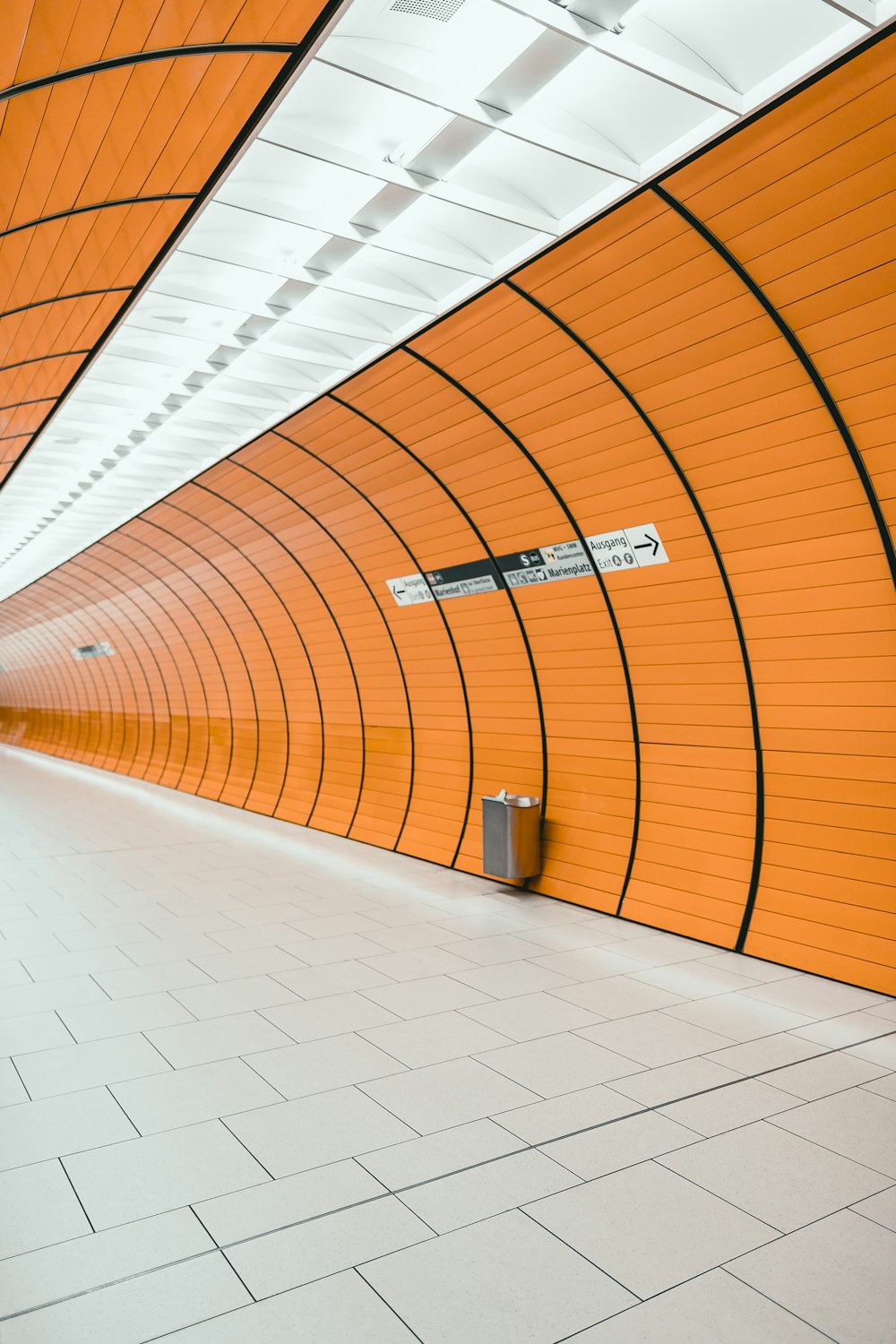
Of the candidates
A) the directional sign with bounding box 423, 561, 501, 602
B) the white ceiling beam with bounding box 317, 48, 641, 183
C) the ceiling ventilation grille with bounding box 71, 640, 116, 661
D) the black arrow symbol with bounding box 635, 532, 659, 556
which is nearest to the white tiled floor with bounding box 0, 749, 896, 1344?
the black arrow symbol with bounding box 635, 532, 659, 556

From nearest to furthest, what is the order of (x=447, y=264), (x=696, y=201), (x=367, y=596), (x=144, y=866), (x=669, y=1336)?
(x=669, y=1336) < (x=696, y=201) < (x=447, y=264) < (x=144, y=866) < (x=367, y=596)

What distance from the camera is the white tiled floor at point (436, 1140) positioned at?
3.31 m

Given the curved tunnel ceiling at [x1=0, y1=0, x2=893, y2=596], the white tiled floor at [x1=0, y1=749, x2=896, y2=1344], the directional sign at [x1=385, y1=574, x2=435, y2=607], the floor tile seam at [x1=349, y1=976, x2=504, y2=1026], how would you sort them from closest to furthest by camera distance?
1. the white tiled floor at [x1=0, y1=749, x2=896, y2=1344]
2. the curved tunnel ceiling at [x1=0, y1=0, x2=893, y2=596]
3. the floor tile seam at [x1=349, y1=976, x2=504, y2=1026]
4. the directional sign at [x1=385, y1=574, x2=435, y2=607]

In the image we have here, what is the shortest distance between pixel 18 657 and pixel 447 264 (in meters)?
36.9

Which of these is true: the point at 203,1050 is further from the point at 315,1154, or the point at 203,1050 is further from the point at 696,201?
the point at 696,201

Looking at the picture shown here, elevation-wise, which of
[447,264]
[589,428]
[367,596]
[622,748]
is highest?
[447,264]

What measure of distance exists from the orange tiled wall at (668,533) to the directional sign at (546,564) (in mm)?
152

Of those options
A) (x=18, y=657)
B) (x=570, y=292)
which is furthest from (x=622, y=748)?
(x=18, y=657)

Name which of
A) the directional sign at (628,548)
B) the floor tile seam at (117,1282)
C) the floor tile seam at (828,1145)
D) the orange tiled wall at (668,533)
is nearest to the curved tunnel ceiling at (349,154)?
the orange tiled wall at (668,533)

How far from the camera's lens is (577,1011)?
6531 mm

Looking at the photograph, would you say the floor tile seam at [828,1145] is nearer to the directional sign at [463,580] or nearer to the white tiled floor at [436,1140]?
the white tiled floor at [436,1140]

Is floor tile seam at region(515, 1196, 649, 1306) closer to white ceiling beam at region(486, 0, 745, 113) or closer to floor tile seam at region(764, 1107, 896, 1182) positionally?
floor tile seam at region(764, 1107, 896, 1182)

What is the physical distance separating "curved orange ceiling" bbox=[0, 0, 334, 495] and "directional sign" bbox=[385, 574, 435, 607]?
18.8 ft

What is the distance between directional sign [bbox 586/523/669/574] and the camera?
26.8 feet
